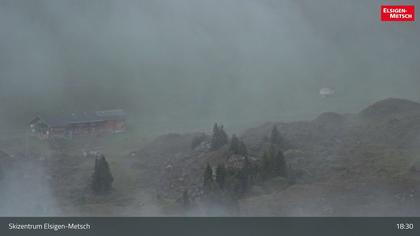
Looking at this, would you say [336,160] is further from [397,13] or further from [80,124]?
[80,124]

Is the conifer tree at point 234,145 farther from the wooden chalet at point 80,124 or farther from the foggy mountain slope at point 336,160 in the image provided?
the wooden chalet at point 80,124

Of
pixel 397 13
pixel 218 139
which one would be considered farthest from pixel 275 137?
pixel 397 13

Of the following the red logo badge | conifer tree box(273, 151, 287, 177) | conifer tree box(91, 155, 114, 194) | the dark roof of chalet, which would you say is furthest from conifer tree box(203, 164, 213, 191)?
the red logo badge

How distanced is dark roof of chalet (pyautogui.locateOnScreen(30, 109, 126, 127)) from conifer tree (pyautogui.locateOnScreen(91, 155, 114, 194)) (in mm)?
391

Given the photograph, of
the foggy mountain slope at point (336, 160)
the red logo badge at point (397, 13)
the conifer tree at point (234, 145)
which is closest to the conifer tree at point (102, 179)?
the foggy mountain slope at point (336, 160)

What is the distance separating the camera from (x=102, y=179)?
5.71 m

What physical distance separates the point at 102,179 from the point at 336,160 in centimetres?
195

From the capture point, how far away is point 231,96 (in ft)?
19.5

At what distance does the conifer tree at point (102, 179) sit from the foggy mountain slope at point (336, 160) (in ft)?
1.00

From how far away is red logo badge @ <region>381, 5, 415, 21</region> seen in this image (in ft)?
18.4

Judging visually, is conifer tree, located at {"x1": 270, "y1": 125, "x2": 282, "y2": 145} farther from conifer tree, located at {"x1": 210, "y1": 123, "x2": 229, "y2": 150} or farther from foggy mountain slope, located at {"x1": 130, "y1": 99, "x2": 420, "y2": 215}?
conifer tree, located at {"x1": 210, "y1": 123, "x2": 229, "y2": 150}

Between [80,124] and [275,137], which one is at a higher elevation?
[80,124]
